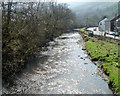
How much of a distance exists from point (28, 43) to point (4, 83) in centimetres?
1136

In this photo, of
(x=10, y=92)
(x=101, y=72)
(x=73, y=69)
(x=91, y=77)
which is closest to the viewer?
(x=10, y=92)

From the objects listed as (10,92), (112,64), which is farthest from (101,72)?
(10,92)

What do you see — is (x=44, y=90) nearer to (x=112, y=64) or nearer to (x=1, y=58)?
(x=1, y=58)

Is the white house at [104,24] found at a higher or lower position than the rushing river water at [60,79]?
higher

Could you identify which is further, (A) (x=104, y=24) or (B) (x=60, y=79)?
(A) (x=104, y=24)

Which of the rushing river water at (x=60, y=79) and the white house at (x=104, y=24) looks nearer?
the rushing river water at (x=60, y=79)

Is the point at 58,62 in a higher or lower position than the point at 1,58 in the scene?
lower

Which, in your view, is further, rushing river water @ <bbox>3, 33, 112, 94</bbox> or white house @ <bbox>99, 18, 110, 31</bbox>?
white house @ <bbox>99, 18, 110, 31</bbox>

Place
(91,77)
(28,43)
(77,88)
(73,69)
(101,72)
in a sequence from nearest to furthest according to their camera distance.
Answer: (77,88) → (91,77) → (101,72) → (73,69) → (28,43)

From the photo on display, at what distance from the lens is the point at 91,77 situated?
24.4 meters

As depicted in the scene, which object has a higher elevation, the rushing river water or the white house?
the white house

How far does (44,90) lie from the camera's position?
65.7 feet

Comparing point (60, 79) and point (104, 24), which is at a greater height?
point (104, 24)

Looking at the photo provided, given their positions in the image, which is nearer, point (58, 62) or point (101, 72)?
point (101, 72)
